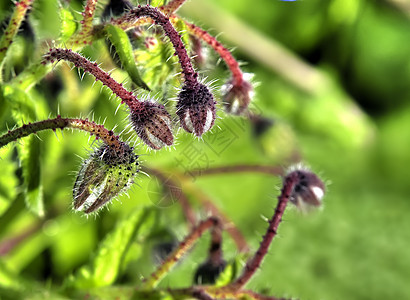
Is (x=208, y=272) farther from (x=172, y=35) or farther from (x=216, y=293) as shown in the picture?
(x=172, y=35)

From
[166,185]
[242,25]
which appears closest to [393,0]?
[242,25]

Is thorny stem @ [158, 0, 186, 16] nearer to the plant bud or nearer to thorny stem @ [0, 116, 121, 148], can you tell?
thorny stem @ [0, 116, 121, 148]

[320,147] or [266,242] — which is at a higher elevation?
[320,147]

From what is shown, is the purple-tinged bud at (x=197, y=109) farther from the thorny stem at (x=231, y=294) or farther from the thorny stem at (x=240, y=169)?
the thorny stem at (x=240, y=169)

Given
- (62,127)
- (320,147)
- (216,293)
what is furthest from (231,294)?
(320,147)

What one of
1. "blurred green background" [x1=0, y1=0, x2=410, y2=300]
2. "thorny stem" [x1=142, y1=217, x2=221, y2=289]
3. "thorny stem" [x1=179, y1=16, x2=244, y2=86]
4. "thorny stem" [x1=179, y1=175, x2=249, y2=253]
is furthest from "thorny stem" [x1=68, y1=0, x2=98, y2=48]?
"blurred green background" [x1=0, y1=0, x2=410, y2=300]

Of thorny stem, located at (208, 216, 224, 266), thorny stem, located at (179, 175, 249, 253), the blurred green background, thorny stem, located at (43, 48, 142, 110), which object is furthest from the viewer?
the blurred green background
